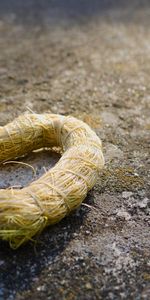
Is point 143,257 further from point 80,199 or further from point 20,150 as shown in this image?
point 20,150

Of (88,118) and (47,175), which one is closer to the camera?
(47,175)

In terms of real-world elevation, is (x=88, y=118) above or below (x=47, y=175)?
below

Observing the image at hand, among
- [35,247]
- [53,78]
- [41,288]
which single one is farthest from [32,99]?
[41,288]

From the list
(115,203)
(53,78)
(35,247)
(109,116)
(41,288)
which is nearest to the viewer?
(41,288)

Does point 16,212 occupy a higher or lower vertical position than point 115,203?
higher
